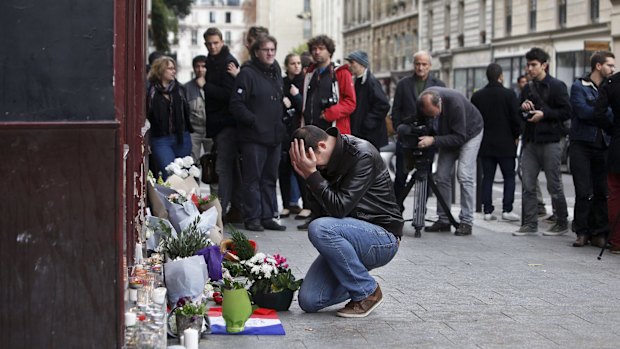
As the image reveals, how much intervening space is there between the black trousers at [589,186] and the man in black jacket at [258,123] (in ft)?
10.6

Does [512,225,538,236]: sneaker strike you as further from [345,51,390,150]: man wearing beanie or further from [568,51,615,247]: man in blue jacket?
[345,51,390,150]: man wearing beanie

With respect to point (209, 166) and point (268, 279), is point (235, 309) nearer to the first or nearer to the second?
point (268, 279)

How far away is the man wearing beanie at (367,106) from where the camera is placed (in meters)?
14.4

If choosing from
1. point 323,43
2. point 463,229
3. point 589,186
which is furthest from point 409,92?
point 589,186

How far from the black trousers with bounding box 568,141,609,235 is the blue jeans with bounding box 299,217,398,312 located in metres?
4.93

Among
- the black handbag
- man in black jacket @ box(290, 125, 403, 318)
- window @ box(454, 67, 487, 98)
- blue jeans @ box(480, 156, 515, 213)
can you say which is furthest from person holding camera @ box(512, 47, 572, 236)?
window @ box(454, 67, 487, 98)

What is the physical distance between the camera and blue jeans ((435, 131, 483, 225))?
45.4ft

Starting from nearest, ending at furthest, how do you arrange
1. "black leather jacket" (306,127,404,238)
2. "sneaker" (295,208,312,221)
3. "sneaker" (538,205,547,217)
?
1. "black leather jacket" (306,127,404,238)
2. "sneaker" (295,208,312,221)
3. "sneaker" (538,205,547,217)

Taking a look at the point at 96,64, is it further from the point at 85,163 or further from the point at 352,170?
the point at 352,170

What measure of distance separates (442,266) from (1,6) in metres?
6.06

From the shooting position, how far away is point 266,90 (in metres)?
13.6

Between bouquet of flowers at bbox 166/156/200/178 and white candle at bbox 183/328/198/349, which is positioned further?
bouquet of flowers at bbox 166/156/200/178

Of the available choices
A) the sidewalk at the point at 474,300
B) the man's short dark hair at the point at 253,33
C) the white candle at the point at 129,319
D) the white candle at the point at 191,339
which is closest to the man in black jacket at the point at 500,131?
the sidewalk at the point at 474,300

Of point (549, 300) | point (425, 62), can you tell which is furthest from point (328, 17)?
point (549, 300)
